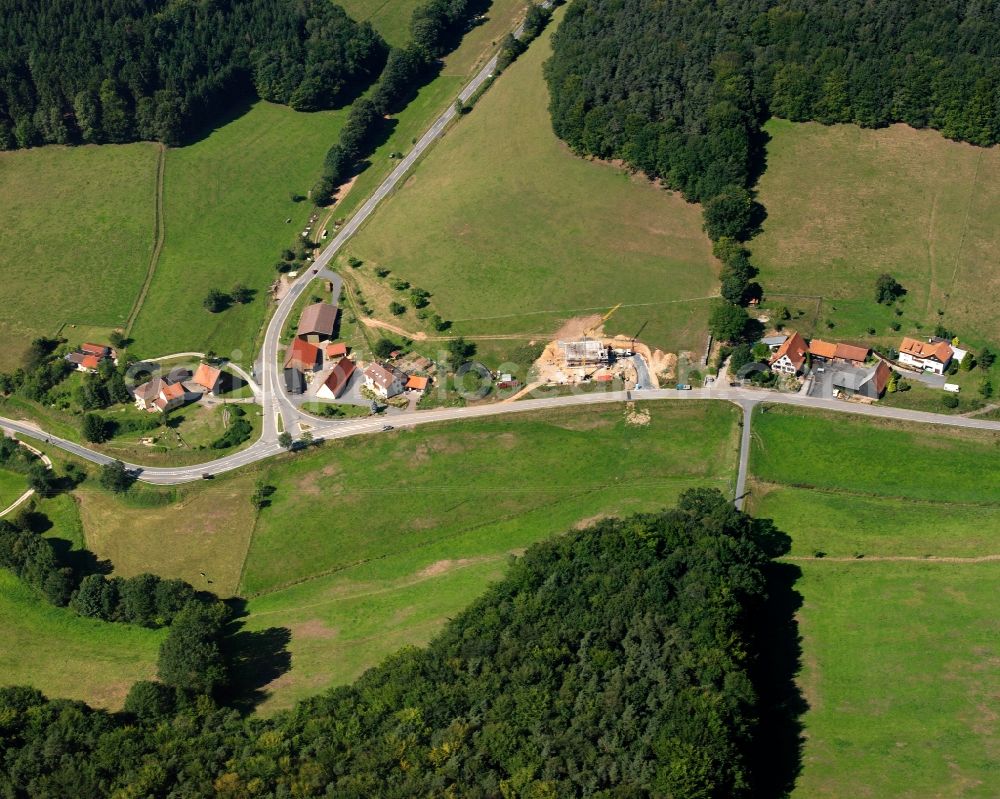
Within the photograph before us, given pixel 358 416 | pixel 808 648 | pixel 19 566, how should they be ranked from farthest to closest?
pixel 358 416 < pixel 19 566 < pixel 808 648

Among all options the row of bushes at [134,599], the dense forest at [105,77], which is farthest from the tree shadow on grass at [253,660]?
the dense forest at [105,77]

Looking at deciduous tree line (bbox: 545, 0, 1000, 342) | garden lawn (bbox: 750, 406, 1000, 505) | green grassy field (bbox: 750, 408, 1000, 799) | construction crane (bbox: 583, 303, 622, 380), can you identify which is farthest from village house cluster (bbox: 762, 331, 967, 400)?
deciduous tree line (bbox: 545, 0, 1000, 342)

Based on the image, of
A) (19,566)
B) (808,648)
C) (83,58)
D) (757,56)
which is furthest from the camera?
(83,58)

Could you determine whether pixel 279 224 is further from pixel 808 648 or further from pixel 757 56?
pixel 808 648

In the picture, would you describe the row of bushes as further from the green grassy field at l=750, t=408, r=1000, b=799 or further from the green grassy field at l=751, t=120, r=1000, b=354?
the green grassy field at l=751, t=120, r=1000, b=354

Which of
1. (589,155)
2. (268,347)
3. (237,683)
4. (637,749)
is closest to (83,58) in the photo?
(268,347)
